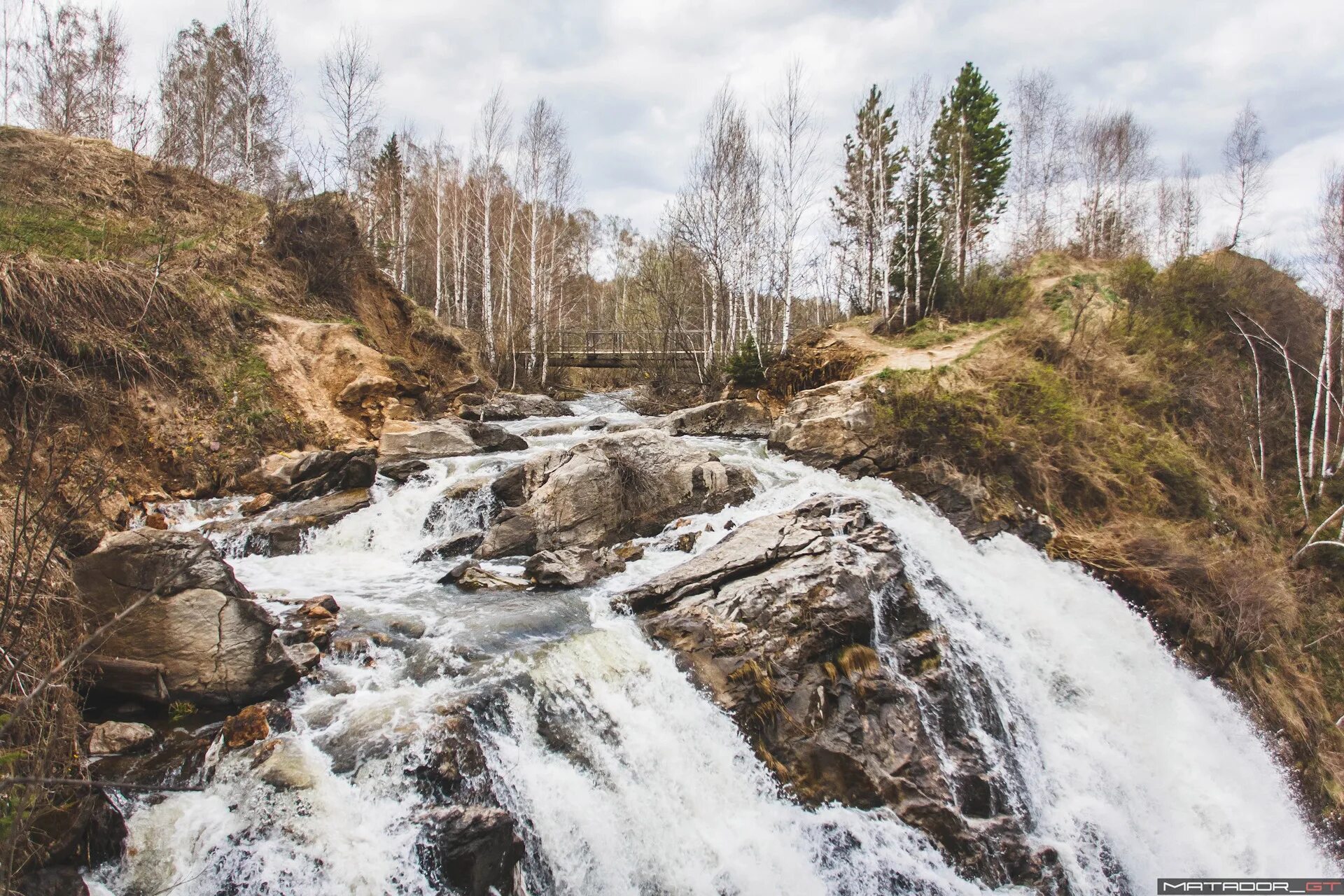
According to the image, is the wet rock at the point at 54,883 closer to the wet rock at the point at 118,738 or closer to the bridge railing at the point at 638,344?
the wet rock at the point at 118,738

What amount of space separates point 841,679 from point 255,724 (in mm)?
4928

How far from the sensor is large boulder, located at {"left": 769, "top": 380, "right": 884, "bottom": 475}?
1105 cm

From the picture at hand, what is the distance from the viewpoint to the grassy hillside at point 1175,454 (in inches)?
312

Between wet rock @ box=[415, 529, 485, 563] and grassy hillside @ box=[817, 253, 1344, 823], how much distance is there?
726 cm

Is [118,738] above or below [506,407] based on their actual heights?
below

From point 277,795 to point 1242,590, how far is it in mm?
11200

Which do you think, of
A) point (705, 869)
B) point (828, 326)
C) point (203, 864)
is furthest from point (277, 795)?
point (828, 326)

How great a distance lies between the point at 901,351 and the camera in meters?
15.1

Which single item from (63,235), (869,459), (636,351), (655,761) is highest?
(63,235)

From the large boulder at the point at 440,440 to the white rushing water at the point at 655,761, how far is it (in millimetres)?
2994

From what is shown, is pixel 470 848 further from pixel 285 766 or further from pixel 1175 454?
pixel 1175 454

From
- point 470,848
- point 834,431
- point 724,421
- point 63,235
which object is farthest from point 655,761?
point 63,235

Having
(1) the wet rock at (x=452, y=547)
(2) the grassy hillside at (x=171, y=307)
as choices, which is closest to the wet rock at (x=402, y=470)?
(2) the grassy hillside at (x=171, y=307)

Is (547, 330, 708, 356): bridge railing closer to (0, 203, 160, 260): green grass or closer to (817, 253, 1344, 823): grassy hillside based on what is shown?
(817, 253, 1344, 823): grassy hillside
